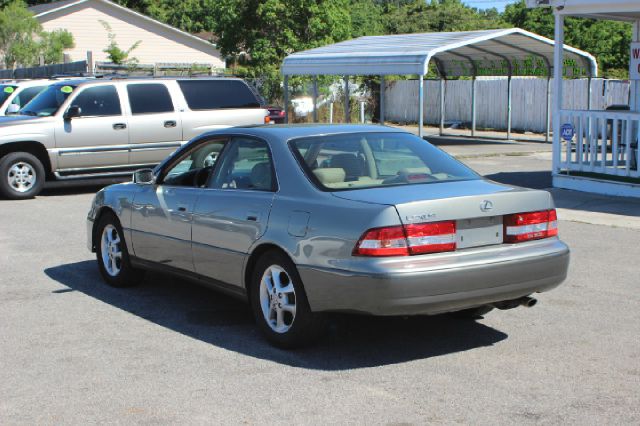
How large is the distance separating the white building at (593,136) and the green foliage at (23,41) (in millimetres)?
31928

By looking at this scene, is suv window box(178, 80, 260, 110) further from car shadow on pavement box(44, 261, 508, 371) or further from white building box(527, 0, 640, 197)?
car shadow on pavement box(44, 261, 508, 371)

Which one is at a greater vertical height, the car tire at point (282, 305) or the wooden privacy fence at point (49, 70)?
the wooden privacy fence at point (49, 70)

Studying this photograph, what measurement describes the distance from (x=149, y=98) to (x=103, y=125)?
0.97 m

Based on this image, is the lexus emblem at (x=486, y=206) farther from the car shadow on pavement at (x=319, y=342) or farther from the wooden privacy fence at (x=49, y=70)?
the wooden privacy fence at (x=49, y=70)

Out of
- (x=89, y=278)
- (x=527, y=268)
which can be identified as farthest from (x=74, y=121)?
(x=527, y=268)

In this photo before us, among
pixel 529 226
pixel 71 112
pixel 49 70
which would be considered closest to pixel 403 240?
pixel 529 226

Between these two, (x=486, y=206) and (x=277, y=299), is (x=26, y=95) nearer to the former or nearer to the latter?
(x=277, y=299)

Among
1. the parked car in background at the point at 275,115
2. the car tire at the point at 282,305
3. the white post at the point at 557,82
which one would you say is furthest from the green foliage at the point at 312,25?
the car tire at the point at 282,305

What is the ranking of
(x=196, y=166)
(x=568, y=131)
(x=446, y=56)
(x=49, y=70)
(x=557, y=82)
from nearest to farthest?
(x=196, y=166), (x=568, y=131), (x=557, y=82), (x=446, y=56), (x=49, y=70)

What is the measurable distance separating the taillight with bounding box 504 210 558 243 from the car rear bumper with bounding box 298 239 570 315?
69 millimetres

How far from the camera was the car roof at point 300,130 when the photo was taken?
22.6 feet

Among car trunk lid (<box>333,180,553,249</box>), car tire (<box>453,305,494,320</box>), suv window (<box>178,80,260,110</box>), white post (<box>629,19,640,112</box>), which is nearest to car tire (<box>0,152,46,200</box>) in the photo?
suv window (<box>178,80,260,110</box>)

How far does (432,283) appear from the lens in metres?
5.79

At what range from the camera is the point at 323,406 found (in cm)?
529
